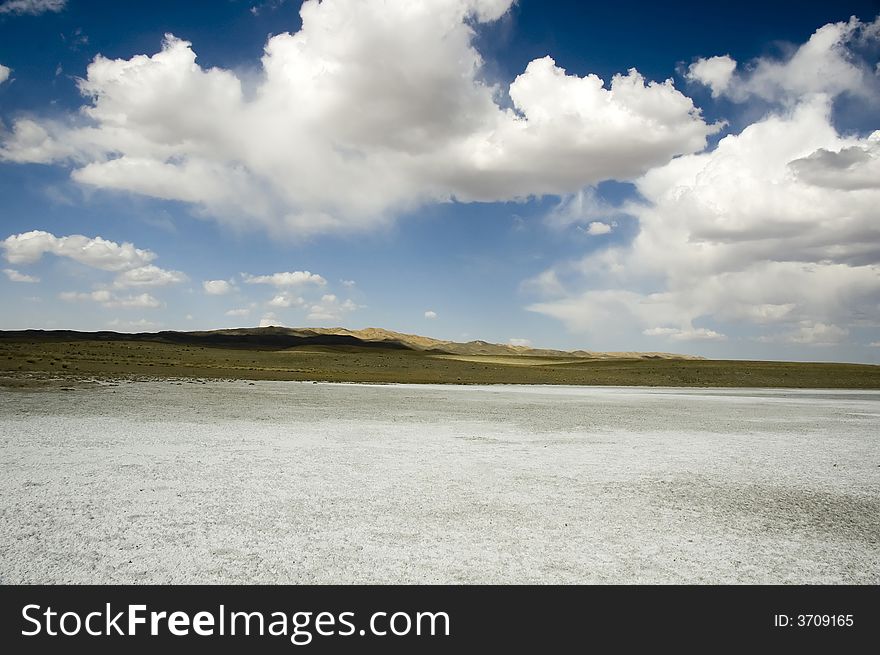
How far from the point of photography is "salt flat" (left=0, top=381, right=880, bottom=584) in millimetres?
5934

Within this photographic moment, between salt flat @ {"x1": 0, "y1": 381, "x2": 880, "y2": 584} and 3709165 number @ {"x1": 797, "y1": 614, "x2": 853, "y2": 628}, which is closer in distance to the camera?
3709165 number @ {"x1": 797, "y1": 614, "x2": 853, "y2": 628}

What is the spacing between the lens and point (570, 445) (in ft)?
47.9

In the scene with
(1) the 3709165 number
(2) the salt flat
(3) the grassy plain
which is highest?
(3) the grassy plain

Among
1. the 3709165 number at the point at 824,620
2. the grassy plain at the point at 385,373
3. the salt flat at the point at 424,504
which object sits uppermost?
the grassy plain at the point at 385,373

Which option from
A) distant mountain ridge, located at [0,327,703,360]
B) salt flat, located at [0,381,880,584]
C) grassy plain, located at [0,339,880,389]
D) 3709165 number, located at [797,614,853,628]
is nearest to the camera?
3709165 number, located at [797,614,853,628]

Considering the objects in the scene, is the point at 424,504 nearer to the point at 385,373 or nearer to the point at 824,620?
the point at 824,620

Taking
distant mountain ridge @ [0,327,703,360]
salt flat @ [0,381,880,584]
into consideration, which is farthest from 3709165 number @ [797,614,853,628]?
distant mountain ridge @ [0,327,703,360]

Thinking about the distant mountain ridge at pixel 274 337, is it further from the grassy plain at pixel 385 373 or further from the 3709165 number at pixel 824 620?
the 3709165 number at pixel 824 620

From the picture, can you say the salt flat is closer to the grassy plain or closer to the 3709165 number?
the 3709165 number

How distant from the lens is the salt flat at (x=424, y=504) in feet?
19.5

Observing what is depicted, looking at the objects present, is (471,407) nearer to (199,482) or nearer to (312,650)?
(199,482)

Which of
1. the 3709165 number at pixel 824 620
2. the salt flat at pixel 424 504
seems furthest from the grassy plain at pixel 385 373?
the 3709165 number at pixel 824 620

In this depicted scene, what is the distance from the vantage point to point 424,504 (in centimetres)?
834

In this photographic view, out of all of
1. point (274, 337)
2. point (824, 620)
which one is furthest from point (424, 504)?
point (274, 337)
